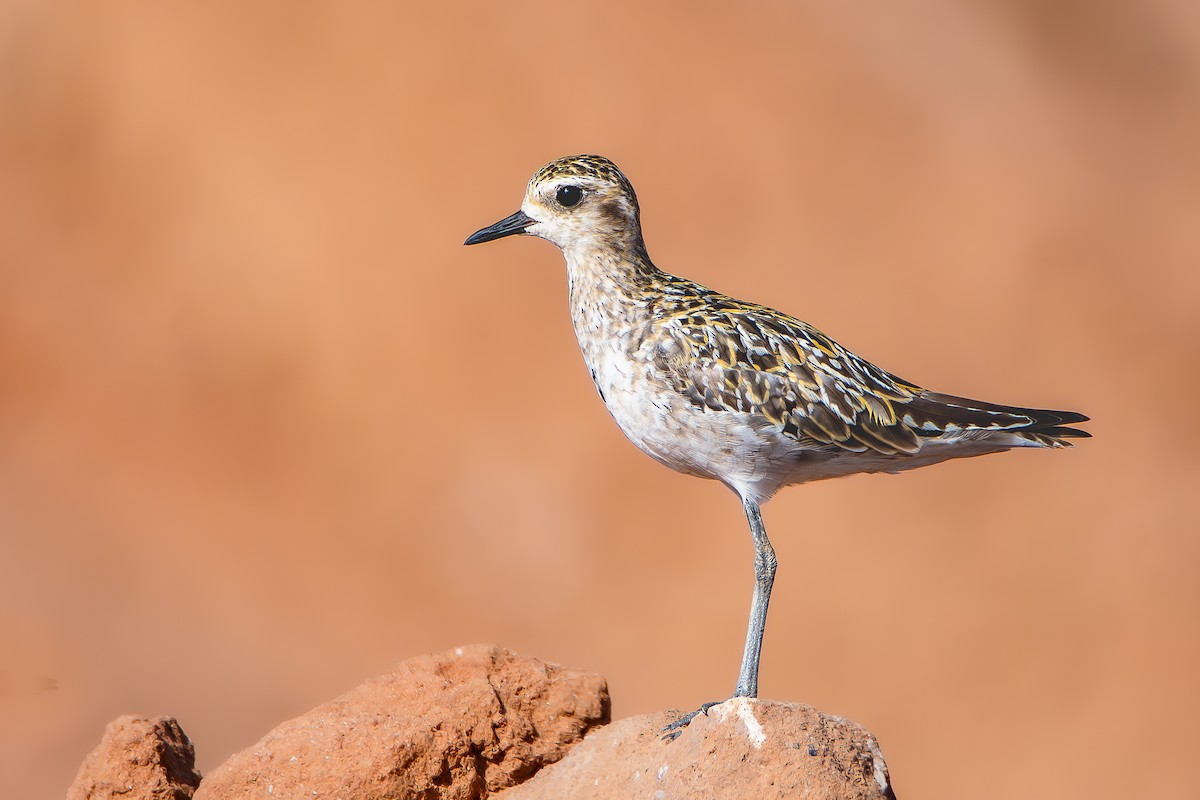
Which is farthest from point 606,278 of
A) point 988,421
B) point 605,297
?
point 988,421

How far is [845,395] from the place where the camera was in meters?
8.12

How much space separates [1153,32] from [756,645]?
977 inches

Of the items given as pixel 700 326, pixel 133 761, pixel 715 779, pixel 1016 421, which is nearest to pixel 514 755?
pixel 715 779

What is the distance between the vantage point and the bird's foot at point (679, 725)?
738cm

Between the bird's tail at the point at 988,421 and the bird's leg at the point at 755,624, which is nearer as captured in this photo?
the bird's leg at the point at 755,624

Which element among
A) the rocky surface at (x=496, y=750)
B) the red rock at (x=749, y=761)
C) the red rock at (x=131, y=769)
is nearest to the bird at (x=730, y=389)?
the red rock at (x=749, y=761)

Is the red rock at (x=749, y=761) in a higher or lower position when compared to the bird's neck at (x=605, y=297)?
lower

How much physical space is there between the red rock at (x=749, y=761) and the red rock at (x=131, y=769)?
2.33 metres

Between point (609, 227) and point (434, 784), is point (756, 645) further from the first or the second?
point (609, 227)

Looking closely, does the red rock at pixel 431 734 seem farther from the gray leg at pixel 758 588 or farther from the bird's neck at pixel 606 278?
the bird's neck at pixel 606 278

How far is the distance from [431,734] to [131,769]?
1769 millimetres

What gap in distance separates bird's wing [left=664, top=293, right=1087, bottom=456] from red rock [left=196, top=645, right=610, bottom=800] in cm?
217

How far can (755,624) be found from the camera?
7.80 m

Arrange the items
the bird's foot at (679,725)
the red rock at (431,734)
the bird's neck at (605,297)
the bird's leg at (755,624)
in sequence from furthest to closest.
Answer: the bird's neck at (605,297), the red rock at (431,734), the bird's leg at (755,624), the bird's foot at (679,725)
